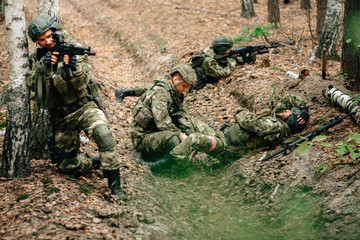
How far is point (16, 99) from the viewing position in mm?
4336

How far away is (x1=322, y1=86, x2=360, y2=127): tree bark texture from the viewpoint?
16.2ft

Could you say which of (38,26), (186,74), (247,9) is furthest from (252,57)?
(247,9)

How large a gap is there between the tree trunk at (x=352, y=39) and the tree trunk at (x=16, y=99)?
18.3 feet

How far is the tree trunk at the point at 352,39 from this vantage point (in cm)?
588

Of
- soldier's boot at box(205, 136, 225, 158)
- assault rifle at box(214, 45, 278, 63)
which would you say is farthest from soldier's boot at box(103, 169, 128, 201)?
assault rifle at box(214, 45, 278, 63)

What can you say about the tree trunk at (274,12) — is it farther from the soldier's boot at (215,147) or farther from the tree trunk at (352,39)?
the soldier's boot at (215,147)

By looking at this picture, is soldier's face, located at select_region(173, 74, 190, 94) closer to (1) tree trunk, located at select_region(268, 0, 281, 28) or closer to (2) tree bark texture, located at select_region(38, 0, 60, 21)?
(2) tree bark texture, located at select_region(38, 0, 60, 21)

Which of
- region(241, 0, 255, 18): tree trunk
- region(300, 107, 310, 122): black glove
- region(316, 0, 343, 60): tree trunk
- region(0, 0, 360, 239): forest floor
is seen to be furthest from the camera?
region(241, 0, 255, 18): tree trunk

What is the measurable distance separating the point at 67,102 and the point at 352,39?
5.32 meters

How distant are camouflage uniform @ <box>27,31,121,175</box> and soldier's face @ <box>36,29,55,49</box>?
111 millimetres

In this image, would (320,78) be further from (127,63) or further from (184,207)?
(127,63)

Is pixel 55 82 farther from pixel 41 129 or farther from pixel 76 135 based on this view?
pixel 41 129

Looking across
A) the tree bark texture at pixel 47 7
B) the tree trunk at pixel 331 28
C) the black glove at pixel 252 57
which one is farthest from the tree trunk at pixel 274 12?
the tree bark texture at pixel 47 7

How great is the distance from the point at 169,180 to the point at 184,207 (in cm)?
104
